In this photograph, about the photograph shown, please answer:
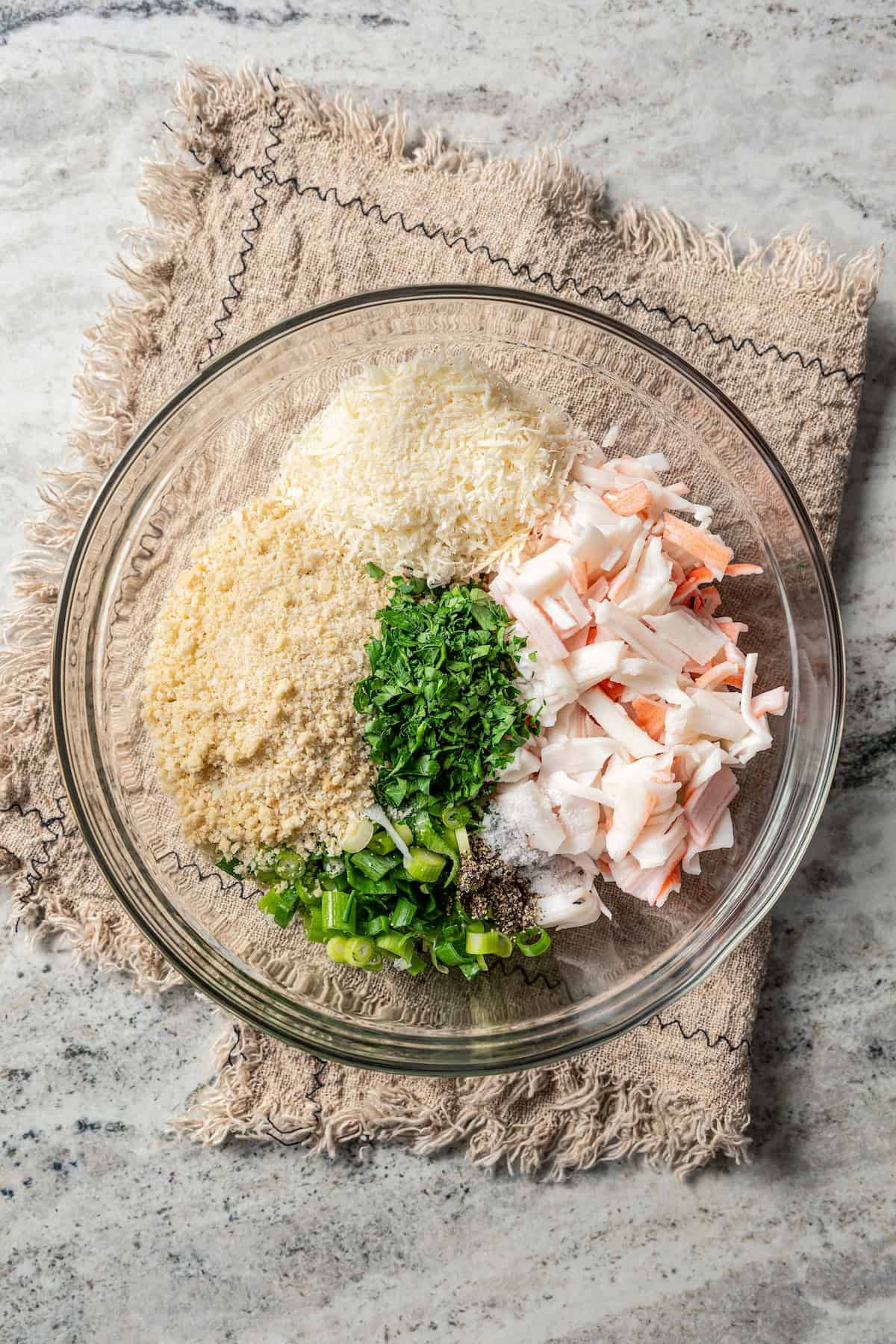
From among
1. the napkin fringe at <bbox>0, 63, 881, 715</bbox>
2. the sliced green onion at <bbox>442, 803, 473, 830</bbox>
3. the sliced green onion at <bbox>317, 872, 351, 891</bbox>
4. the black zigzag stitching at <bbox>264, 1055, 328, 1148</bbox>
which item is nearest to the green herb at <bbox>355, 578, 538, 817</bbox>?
the sliced green onion at <bbox>442, 803, 473, 830</bbox>

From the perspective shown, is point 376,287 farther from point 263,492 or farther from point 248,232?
point 263,492

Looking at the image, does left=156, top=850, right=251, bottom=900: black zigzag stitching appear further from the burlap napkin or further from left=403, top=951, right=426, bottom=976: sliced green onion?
left=403, top=951, right=426, bottom=976: sliced green onion

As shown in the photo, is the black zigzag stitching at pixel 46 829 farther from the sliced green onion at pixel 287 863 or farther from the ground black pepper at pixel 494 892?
the ground black pepper at pixel 494 892

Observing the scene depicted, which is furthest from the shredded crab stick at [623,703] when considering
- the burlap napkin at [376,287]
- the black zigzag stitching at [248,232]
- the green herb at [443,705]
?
the black zigzag stitching at [248,232]

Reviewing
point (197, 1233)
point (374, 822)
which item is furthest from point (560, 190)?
point (197, 1233)

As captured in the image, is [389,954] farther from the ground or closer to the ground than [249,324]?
closer to the ground

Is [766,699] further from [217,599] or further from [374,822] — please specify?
[217,599]
